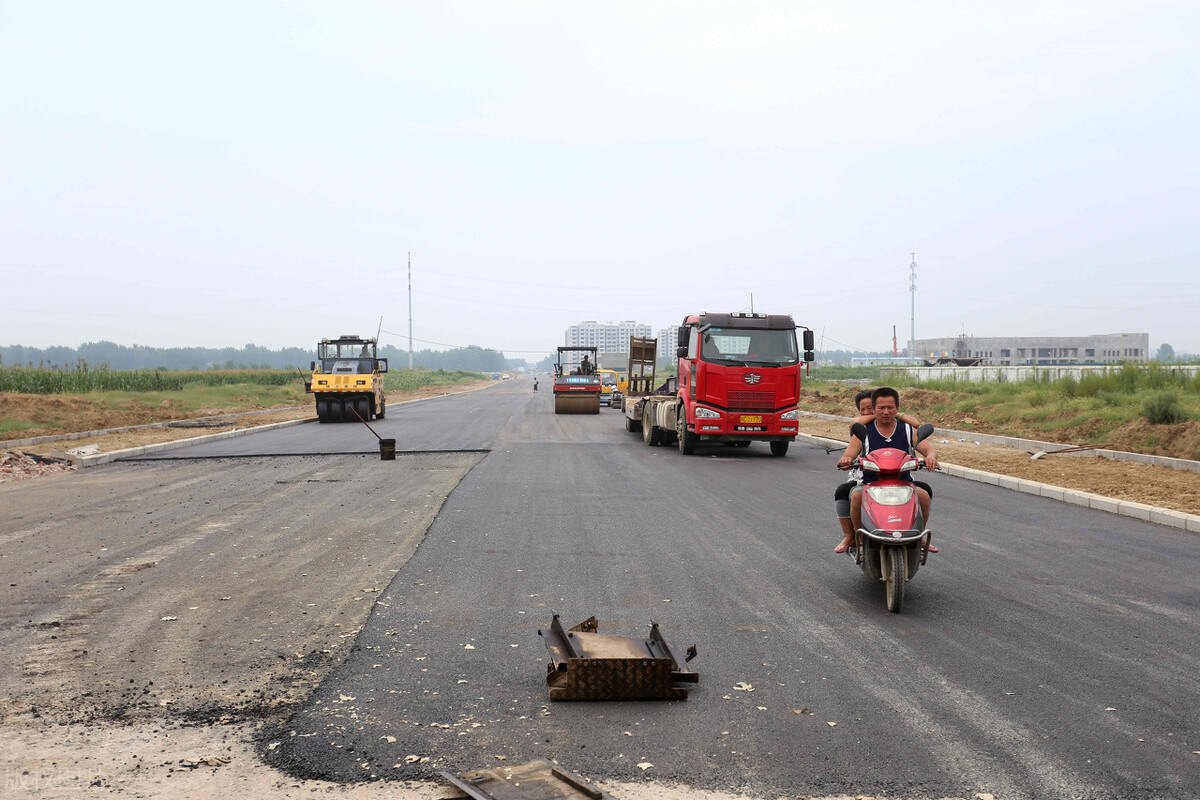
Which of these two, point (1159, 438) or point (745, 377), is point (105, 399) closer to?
Result: point (745, 377)

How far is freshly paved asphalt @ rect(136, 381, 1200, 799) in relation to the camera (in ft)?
12.9

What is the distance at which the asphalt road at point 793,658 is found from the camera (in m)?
3.93

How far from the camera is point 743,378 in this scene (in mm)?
18094

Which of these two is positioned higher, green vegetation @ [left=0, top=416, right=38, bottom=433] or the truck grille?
the truck grille

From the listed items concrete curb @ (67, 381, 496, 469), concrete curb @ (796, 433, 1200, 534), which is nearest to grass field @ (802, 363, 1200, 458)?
concrete curb @ (796, 433, 1200, 534)

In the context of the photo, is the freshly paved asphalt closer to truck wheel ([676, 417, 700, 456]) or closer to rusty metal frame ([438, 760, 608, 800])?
rusty metal frame ([438, 760, 608, 800])

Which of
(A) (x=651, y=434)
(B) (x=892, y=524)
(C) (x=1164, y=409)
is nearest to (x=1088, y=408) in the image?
(C) (x=1164, y=409)

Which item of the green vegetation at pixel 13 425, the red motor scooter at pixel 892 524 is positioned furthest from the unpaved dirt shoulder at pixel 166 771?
the green vegetation at pixel 13 425

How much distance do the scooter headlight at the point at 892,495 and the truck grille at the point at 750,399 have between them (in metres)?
11.4

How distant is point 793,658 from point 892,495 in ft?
6.46

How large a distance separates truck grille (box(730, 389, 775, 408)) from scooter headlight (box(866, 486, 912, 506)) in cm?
1139

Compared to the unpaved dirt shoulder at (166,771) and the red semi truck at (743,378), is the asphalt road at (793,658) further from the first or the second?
the red semi truck at (743,378)

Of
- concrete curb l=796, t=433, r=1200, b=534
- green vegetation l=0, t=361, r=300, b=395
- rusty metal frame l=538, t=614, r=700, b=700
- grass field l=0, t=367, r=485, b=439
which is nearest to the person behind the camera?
rusty metal frame l=538, t=614, r=700, b=700

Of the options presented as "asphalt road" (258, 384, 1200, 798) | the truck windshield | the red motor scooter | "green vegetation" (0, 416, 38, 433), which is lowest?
"asphalt road" (258, 384, 1200, 798)
